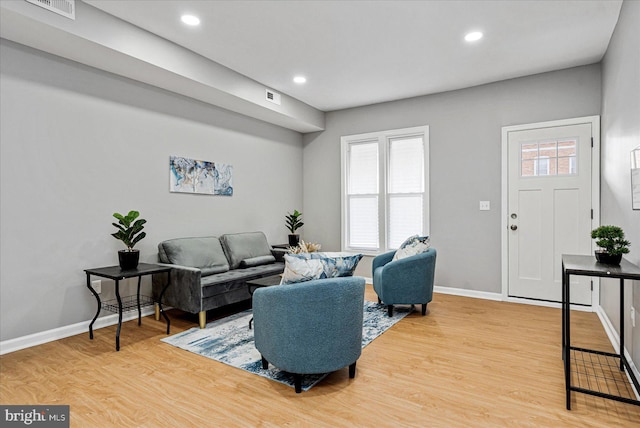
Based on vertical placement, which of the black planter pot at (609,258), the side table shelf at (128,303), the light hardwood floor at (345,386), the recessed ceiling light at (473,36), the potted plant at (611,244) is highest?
the recessed ceiling light at (473,36)

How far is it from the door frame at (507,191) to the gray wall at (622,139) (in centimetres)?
18

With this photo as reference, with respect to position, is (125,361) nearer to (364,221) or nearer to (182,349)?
(182,349)

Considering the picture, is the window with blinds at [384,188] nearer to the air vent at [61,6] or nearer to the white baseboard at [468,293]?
the white baseboard at [468,293]

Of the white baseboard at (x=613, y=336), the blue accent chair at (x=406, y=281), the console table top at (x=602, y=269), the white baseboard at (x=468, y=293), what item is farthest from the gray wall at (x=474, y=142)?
the console table top at (x=602, y=269)

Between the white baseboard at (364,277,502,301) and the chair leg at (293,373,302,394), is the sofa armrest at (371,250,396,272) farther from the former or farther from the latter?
the chair leg at (293,373,302,394)

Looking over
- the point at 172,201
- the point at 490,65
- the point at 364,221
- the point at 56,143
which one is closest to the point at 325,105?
the point at 364,221

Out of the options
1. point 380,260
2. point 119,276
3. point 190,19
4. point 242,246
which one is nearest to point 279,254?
point 242,246

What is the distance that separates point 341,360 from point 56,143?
313cm

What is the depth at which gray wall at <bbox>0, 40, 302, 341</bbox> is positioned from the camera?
3023 millimetres

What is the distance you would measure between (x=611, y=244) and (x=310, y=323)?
1981mm

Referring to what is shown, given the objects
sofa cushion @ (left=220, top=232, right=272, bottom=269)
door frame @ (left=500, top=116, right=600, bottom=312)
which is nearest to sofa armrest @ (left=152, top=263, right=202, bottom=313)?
sofa cushion @ (left=220, top=232, right=272, bottom=269)

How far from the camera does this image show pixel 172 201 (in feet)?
14.0

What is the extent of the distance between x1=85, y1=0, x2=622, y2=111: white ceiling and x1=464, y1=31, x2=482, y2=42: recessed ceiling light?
0.06 meters

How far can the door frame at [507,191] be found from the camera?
13.1 feet
